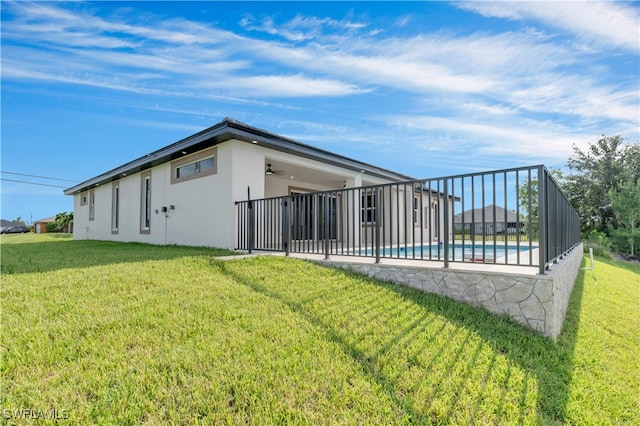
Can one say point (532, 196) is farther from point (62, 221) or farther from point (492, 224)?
point (62, 221)

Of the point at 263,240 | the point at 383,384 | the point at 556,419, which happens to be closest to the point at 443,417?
the point at 383,384

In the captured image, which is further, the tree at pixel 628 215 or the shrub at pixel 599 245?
the tree at pixel 628 215

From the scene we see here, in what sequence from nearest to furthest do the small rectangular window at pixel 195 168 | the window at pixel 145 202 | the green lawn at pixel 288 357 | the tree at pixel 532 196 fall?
the green lawn at pixel 288 357, the tree at pixel 532 196, the small rectangular window at pixel 195 168, the window at pixel 145 202

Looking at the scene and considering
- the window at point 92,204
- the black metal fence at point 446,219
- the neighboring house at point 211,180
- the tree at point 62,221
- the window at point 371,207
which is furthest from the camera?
the tree at point 62,221

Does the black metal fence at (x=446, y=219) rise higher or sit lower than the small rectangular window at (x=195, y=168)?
lower

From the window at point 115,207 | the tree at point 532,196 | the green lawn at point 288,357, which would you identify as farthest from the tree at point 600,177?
the window at point 115,207

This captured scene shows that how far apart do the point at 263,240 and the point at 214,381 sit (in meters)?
5.48

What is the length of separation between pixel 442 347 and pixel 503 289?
1.45 m

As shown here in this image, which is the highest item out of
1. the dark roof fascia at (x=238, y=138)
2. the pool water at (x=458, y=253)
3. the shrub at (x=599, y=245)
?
the dark roof fascia at (x=238, y=138)

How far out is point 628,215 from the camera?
63.7ft

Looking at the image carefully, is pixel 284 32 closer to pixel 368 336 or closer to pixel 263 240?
pixel 263 240

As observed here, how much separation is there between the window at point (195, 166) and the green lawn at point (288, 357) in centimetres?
470

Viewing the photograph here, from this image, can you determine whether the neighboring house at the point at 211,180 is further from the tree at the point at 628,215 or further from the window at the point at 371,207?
the tree at the point at 628,215

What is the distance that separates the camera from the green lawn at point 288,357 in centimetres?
199
